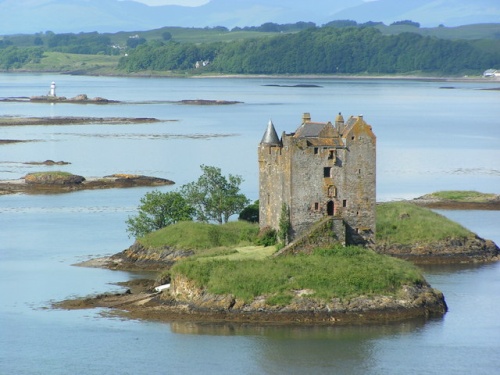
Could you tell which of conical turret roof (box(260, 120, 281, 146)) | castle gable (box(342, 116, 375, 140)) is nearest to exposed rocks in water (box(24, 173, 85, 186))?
conical turret roof (box(260, 120, 281, 146))

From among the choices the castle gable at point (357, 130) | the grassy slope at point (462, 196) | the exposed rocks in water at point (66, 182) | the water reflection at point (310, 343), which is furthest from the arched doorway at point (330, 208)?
the exposed rocks in water at point (66, 182)

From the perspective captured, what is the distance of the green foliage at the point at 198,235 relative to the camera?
5388 cm

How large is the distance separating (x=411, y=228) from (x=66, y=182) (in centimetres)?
3325

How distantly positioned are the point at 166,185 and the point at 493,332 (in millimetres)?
43879

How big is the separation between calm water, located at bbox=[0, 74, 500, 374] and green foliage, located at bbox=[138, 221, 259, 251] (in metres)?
2.78

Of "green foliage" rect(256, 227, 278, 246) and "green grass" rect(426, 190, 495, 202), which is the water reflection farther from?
"green grass" rect(426, 190, 495, 202)

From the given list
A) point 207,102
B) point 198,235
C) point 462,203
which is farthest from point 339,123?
point 207,102

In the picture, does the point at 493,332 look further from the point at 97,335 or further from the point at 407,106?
the point at 407,106

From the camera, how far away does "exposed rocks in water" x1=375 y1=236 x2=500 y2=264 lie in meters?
56.0

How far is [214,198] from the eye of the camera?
204 ft

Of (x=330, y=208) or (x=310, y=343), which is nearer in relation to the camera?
(x=310, y=343)

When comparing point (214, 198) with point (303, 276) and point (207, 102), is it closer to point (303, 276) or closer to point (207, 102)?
point (303, 276)

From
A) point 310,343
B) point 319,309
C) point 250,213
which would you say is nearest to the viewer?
point 310,343

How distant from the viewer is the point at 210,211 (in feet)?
204
